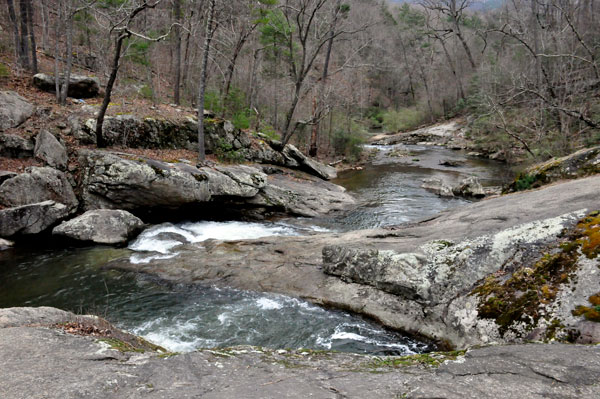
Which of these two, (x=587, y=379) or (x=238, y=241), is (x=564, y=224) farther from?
(x=238, y=241)

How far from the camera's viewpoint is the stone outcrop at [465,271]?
4.24m

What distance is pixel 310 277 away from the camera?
7164mm

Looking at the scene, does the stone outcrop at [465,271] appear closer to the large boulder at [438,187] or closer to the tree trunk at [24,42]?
the large boulder at [438,187]

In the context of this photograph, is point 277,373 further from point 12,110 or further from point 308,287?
point 12,110

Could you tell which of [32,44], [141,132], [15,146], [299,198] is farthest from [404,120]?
[15,146]

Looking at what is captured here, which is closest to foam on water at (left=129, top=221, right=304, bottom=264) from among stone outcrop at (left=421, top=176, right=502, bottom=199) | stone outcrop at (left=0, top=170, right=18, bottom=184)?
stone outcrop at (left=0, top=170, right=18, bottom=184)

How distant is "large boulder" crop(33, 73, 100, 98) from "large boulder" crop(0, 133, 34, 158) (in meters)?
5.17

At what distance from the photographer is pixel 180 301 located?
692 cm

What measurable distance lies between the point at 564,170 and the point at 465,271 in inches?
207

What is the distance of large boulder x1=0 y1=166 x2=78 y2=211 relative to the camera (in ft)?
32.8

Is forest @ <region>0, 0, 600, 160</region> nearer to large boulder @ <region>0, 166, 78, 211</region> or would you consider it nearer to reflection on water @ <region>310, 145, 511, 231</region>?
reflection on water @ <region>310, 145, 511, 231</region>

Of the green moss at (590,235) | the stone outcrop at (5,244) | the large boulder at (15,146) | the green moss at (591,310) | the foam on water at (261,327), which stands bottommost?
the foam on water at (261,327)

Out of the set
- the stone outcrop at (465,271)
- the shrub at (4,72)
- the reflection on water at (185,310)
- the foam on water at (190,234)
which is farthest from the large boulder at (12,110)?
the stone outcrop at (465,271)

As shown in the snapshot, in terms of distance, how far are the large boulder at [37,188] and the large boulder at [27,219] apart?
50 cm
